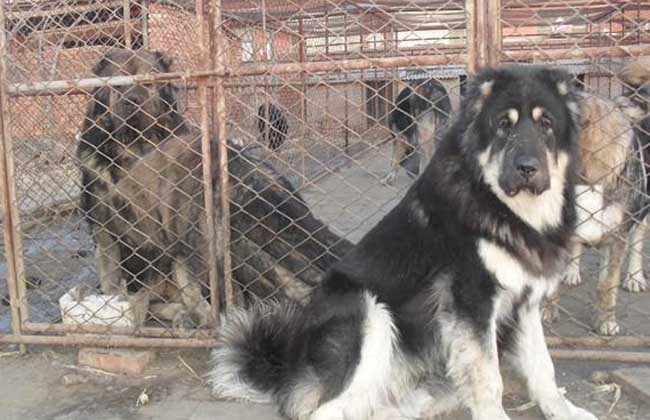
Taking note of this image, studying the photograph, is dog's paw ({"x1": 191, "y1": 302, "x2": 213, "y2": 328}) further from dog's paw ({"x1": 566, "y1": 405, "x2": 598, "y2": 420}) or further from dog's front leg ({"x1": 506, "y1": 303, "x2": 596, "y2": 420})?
dog's paw ({"x1": 566, "y1": 405, "x2": 598, "y2": 420})

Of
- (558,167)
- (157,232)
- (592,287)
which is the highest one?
(558,167)

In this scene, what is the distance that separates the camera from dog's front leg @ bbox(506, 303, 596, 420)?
3.14m

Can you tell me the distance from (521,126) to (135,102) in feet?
9.29

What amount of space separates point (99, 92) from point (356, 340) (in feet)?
9.04

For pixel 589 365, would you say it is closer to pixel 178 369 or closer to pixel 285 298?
pixel 285 298

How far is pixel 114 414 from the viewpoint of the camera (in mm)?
3488

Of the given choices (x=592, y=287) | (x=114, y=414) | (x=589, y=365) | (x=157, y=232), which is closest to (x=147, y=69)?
(x=157, y=232)

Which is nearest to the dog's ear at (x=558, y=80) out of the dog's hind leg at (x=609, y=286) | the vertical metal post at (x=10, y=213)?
the dog's hind leg at (x=609, y=286)

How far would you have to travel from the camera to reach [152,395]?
371cm

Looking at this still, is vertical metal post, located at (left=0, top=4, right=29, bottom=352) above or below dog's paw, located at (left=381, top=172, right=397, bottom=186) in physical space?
above

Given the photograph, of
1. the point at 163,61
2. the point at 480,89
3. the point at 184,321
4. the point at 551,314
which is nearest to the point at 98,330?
the point at 184,321

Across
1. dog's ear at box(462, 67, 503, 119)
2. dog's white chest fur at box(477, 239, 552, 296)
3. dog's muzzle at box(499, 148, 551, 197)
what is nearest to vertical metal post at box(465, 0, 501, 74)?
dog's ear at box(462, 67, 503, 119)

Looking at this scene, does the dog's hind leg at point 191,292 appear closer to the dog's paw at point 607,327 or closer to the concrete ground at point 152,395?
the concrete ground at point 152,395

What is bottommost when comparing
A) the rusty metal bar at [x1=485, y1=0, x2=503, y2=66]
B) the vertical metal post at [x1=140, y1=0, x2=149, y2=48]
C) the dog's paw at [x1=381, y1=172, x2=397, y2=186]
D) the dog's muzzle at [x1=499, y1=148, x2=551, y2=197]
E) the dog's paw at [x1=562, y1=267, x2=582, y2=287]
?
the dog's paw at [x1=562, y1=267, x2=582, y2=287]
